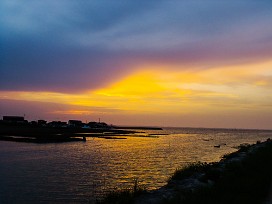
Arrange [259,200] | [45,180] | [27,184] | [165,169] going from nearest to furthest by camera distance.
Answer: [259,200] → [27,184] → [45,180] → [165,169]

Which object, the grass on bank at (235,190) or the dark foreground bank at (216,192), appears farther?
the dark foreground bank at (216,192)

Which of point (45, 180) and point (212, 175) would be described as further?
point (45, 180)

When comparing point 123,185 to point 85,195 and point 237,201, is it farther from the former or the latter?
point 237,201

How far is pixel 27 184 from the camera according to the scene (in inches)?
922

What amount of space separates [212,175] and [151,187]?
446 cm

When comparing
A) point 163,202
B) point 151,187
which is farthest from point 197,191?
point 151,187

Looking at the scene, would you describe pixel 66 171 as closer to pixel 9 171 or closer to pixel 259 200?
pixel 9 171

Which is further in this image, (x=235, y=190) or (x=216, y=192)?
(x=235, y=190)

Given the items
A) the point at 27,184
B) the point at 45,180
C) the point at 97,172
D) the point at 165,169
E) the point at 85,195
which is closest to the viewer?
the point at 85,195

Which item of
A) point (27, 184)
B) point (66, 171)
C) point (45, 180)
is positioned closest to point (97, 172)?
point (66, 171)

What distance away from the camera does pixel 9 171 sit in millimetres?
28547

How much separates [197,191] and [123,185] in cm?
897

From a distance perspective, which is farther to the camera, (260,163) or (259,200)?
(260,163)

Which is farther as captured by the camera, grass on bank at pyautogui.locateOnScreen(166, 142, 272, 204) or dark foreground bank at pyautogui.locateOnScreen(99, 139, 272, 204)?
dark foreground bank at pyautogui.locateOnScreen(99, 139, 272, 204)
